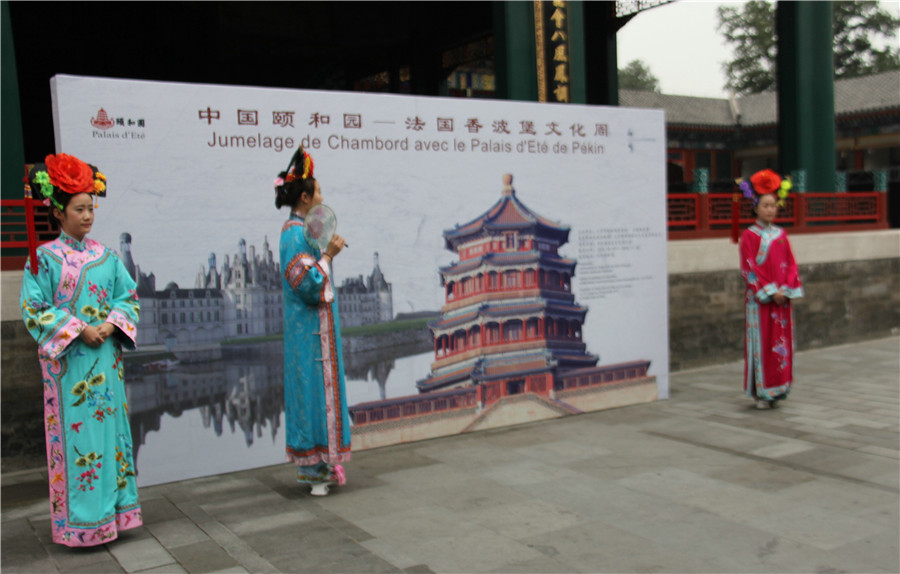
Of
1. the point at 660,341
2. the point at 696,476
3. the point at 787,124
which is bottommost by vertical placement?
the point at 696,476

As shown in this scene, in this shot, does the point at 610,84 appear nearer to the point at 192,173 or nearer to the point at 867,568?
the point at 192,173

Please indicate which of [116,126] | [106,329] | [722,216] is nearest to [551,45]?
[722,216]

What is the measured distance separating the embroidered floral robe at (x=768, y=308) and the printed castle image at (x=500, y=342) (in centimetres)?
132

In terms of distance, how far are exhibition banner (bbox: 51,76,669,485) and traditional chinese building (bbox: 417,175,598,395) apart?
0.02 metres

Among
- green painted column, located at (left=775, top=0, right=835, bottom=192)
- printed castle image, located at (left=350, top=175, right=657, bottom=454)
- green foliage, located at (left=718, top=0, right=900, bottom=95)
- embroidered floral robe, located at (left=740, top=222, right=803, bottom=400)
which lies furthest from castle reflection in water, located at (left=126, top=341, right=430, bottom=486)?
green foliage, located at (left=718, top=0, right=900, bottom=95)

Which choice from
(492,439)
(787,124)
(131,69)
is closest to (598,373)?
(492,439)

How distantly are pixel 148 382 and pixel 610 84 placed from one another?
1093 centimetres

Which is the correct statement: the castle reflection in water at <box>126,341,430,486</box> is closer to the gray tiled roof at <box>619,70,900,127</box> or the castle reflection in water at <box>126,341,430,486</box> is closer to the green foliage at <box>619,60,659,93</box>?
the gray tiled roof at <box>619,70,900,127</box>

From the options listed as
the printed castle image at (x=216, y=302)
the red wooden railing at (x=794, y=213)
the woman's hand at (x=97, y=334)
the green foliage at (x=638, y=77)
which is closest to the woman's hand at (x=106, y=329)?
the woman's hand at (x=97, y=334)

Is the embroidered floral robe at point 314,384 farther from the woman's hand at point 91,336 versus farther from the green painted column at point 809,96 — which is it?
the green painted column at point 809,96

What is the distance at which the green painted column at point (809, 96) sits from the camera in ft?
34.0

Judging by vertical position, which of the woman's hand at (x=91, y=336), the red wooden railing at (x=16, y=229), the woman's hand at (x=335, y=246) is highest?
the red wooden railing at (x=16, y=229)

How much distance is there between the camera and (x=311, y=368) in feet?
14.0

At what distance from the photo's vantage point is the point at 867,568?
3.22 m
